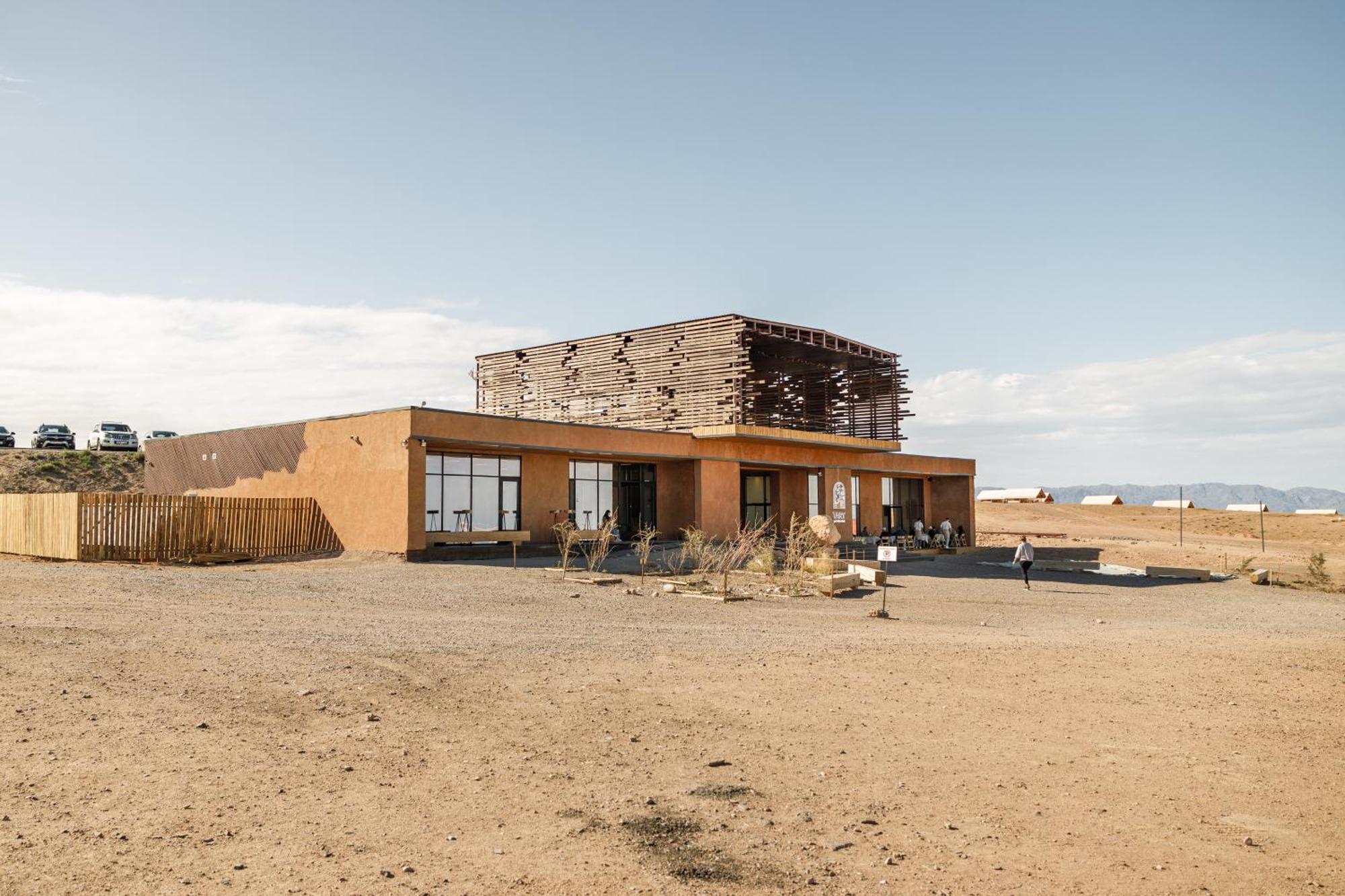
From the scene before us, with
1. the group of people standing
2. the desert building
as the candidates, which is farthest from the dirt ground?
the group of people standing

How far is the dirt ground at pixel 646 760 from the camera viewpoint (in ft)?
17.0

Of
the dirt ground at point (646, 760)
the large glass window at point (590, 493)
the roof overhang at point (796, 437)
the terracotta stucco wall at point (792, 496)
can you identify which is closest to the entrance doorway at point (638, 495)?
the large glass window at point (590, 493)

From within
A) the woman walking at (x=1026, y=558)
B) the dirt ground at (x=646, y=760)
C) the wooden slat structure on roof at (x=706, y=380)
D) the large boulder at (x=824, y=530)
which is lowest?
the dirt ground at (x=646, y=760)

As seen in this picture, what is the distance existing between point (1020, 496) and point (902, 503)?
3764cm

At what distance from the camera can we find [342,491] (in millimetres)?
26312

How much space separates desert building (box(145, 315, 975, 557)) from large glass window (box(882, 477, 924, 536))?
88mm

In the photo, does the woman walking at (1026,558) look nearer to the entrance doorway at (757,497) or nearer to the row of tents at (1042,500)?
the entrance doorway at (757,497)

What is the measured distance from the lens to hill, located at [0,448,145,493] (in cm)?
4653

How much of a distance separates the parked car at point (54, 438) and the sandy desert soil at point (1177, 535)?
5355 cm

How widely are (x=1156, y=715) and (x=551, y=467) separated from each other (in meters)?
22.6

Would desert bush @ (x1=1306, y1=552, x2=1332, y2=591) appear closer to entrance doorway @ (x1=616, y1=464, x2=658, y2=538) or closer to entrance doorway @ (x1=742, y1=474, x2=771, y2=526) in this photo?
entrance doorway @ (x1=742, y1=474, x2=771, y2=526)

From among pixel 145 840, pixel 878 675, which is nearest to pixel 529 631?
pixel 878 675

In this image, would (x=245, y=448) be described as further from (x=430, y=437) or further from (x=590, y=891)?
(x=590, y=891)

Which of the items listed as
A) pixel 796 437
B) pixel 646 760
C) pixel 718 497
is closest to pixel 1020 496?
pixel 796 437
